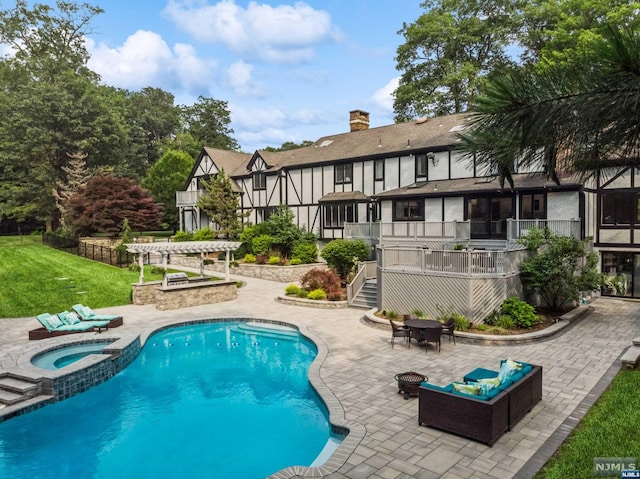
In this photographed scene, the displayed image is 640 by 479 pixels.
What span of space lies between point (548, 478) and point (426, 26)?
40.3m

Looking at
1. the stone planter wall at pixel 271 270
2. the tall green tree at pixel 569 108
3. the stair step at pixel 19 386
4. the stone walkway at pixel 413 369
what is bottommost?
the stair step at pixel 19 386

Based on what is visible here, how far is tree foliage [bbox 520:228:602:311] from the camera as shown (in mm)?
15523

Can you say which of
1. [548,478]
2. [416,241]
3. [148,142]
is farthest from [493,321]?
[148,142]

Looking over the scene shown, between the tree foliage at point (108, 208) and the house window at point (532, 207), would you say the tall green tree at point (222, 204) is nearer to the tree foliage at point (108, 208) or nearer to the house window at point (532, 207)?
the tree foliage at point (108, 208)

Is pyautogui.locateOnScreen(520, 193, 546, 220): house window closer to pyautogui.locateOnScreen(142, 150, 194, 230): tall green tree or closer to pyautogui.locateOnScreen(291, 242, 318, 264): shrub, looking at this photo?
pyautogui.locateOnScreen(291, 242, 318, 264): shrub

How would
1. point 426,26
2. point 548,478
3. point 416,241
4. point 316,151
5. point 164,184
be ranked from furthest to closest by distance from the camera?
point 164,184
point 426,26
point 316,151
point 416,241
point 548,478

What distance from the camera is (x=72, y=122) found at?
4075cm


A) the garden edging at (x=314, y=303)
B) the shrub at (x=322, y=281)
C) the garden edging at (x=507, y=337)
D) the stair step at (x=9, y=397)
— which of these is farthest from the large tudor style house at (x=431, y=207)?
the stair step at (x=9, y=397)

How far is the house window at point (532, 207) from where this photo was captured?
67.2 ft

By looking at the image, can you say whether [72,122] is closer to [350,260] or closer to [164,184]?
[164,184]

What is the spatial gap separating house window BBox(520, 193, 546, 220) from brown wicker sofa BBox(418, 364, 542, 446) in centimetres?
1488

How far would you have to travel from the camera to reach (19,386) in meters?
9.88

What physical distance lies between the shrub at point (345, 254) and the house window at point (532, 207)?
8.09 meters

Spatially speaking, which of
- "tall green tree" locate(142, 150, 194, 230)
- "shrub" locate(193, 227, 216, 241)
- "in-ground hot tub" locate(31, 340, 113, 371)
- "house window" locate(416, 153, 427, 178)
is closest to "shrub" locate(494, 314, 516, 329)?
"in-ground hot tub" locate(31, 340, 113, 371)
